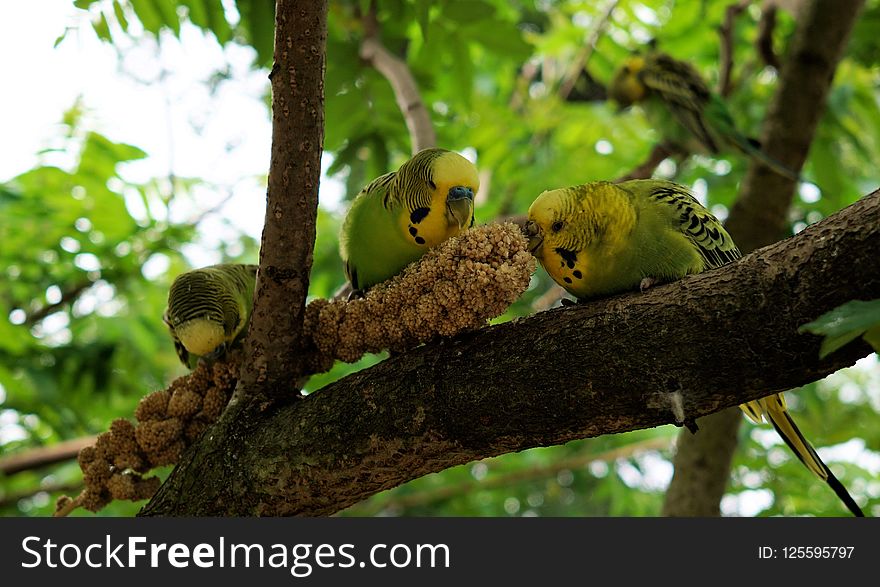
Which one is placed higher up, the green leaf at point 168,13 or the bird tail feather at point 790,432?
the green leaf at point 168,13

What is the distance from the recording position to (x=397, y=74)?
4211mm

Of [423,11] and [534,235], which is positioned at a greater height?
[423,11]

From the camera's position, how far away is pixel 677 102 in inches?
261

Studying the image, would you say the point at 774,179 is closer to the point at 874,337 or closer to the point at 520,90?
the point at 520,90

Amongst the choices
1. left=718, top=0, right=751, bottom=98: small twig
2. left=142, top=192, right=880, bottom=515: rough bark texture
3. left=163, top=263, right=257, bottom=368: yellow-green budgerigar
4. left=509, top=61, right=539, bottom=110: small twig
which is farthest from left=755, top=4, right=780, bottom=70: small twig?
left=163, top=263, right=257, bottom=368: yellow-green budgerigar

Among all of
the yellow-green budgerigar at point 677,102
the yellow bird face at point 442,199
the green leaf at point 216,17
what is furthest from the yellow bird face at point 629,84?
the yellow bird face at point 442,199

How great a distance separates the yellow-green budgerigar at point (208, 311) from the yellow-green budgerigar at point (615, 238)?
4.40 ft

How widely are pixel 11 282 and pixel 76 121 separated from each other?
1258mm

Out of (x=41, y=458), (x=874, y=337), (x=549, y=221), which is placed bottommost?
(x=874, y=337)

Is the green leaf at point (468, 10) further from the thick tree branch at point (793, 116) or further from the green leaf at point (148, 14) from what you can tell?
the thick tree branch at point (793, 116)

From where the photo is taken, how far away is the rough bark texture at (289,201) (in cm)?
252

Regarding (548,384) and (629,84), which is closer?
(548,384)

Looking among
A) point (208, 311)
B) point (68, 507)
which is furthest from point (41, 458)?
point (208, 311)

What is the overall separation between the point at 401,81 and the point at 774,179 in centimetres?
271
